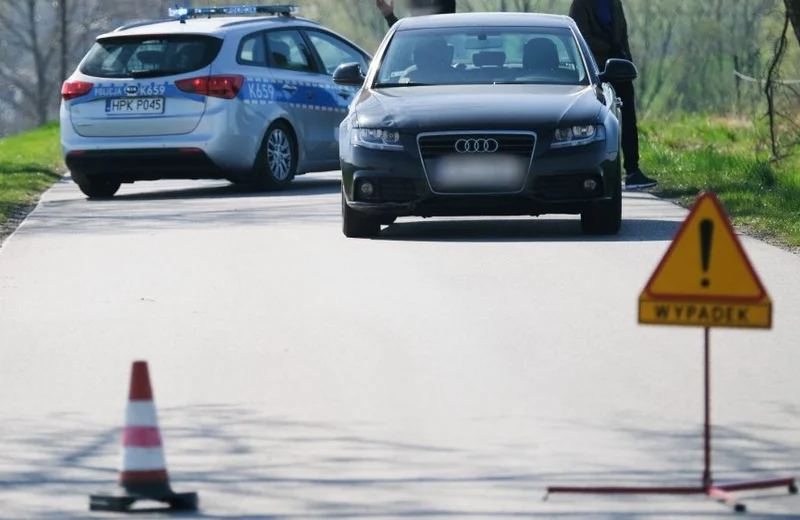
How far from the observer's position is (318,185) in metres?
19.3

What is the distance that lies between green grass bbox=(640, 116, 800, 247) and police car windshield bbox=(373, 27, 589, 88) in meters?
1.65

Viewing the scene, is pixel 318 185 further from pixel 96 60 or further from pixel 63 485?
pixel 63 485

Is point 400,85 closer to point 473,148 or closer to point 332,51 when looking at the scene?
point 473,148

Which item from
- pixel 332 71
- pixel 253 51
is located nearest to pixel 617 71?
pixel 253 51

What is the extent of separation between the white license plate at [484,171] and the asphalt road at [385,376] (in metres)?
0.44

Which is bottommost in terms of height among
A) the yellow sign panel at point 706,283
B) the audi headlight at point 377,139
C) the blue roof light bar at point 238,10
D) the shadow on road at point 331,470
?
the blue roof light bar at point 238,10

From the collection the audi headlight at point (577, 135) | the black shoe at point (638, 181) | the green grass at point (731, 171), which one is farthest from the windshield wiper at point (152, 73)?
the audi headlight at point (577, 135)

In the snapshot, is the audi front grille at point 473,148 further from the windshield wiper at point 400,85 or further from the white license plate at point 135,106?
the white license plate at point 135,106

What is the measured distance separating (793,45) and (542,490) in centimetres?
3441

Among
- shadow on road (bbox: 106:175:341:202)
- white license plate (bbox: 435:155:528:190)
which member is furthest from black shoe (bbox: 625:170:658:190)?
white license plate (bbox: 435:155:528:190)

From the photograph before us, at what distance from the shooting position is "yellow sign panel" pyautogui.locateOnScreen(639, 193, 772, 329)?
613cm

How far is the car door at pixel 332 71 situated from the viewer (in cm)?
1908

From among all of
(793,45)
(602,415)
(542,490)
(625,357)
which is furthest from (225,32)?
(793,45)

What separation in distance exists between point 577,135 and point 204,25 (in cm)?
629
